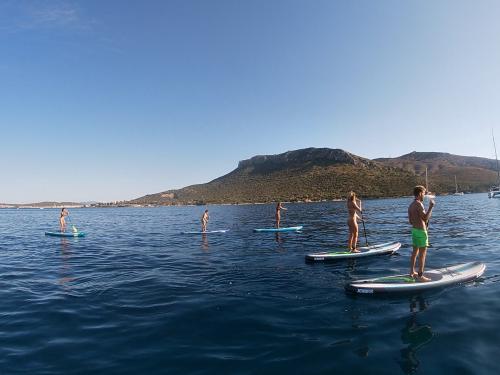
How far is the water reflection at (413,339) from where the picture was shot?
671 cm

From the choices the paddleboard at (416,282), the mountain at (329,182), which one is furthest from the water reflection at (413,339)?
the mountain at (329,182)

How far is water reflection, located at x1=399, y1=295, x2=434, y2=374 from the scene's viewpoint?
671 cm

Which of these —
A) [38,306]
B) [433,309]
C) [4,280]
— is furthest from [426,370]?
[4,280]

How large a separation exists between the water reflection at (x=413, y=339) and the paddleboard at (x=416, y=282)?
44.2 inches

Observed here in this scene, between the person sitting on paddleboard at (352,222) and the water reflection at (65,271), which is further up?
the person sitting on paddleboard at (352,222)

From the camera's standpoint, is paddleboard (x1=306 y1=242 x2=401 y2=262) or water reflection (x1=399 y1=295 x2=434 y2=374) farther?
paddleboard (x1=306 y1=242 x2=401 y2=262)

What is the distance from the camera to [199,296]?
38.7 feet

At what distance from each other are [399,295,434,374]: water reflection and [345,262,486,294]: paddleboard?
1.12 m

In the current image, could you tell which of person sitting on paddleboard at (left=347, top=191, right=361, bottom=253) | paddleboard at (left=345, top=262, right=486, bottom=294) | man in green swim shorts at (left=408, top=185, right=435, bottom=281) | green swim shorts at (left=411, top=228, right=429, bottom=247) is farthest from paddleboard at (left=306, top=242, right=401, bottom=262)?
green swim shorts at (left=411, top=228, right=429, bottom=247)

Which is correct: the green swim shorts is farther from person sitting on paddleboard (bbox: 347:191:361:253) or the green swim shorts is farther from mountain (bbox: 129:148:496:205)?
mountain (bbox: 129:148:496:205)

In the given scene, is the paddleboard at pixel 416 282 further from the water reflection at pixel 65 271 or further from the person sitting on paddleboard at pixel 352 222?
the water reflection at pixel 65 271

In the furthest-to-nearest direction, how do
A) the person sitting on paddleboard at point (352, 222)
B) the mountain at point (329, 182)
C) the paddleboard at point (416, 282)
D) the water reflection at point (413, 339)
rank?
the mountain at point (329, 182) → the person sitting on paddleboard at point (352, 222) → the paddleboard at point (416, 282) → the water reflection at point (413, 339)

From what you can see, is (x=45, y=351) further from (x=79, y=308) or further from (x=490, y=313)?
(x=490, y=313)

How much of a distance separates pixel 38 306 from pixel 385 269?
13.4 meters
